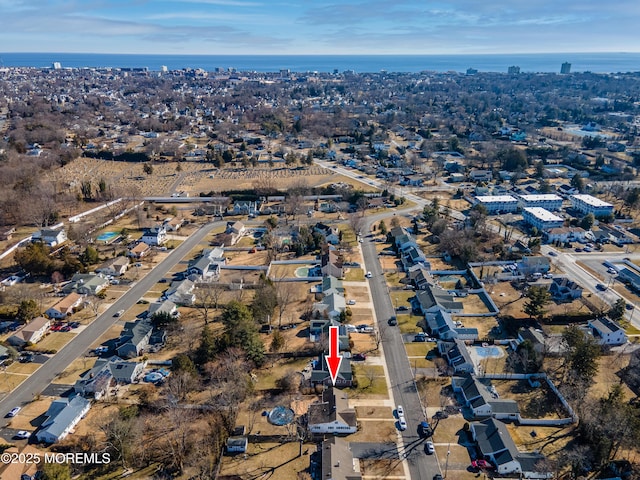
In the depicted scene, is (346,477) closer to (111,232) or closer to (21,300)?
(21,300)

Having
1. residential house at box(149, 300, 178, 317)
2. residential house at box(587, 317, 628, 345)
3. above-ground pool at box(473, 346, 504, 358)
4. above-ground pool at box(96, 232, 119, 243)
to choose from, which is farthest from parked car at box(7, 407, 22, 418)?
residential house at box(587, 317, 628, 345)

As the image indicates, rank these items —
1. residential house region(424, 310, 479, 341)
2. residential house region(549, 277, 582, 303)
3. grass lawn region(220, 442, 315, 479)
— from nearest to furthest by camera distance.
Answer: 1. grass lawn region(220, 442, 315, 479)
2. residential house region(424, 310, 479, 341)
3. residential house region(549, 277, 582, 303)

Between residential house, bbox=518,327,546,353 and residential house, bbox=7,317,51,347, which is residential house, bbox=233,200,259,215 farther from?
residential house, bbox=518,327,546,353

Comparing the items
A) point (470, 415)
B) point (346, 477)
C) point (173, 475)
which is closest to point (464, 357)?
point (470, 415)

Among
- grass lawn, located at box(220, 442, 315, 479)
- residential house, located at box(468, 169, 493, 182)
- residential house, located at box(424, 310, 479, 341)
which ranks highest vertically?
residential house, located at box(468, 169, 493, 182)

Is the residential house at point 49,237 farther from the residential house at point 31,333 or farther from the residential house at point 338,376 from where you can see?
the residential house at point 338,376

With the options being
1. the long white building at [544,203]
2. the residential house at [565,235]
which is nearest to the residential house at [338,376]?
the residential house at [565,235]
